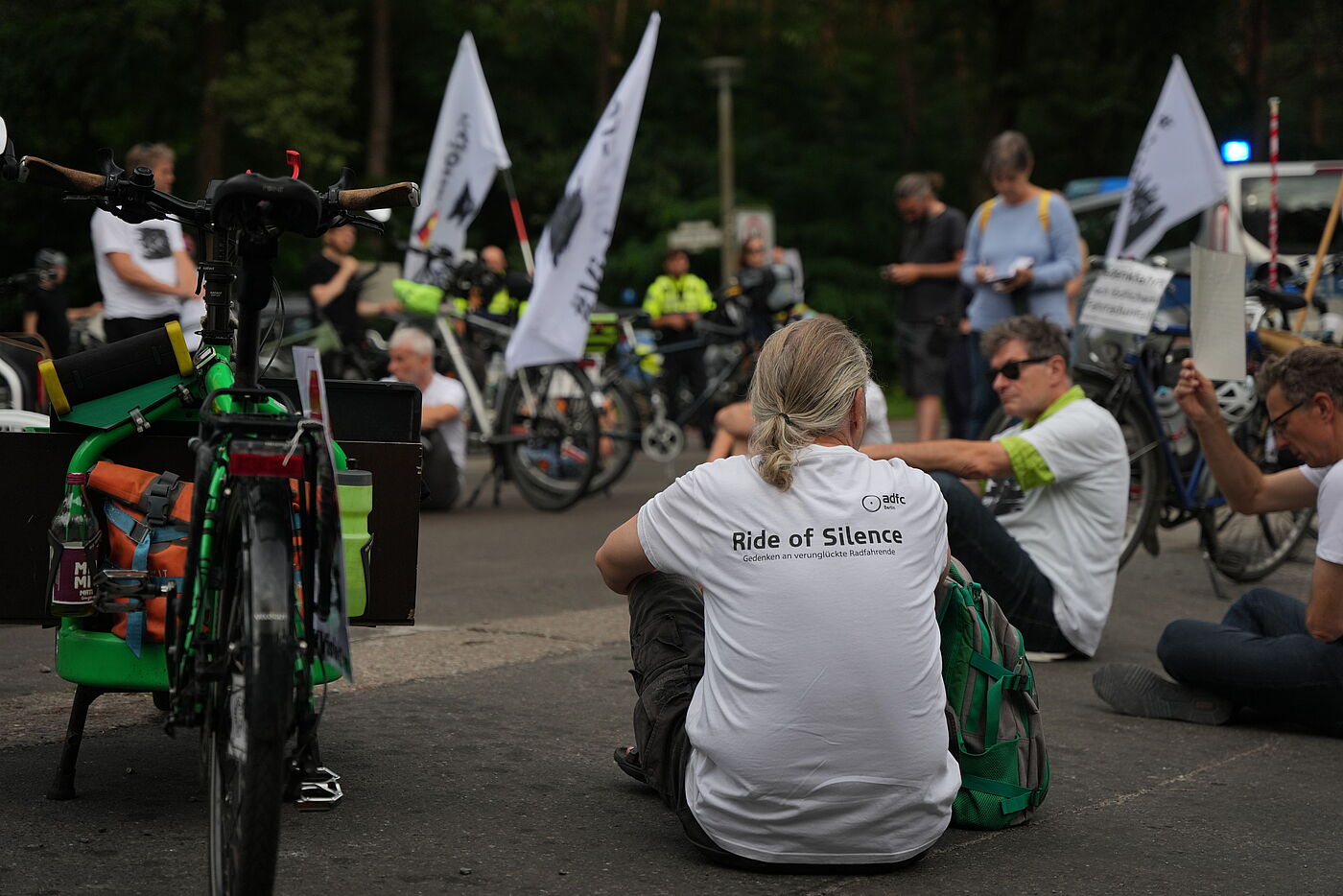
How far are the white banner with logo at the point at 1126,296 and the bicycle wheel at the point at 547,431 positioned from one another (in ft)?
11.9

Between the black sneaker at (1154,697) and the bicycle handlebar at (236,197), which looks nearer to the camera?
the bicycle handlebar at (236,197)

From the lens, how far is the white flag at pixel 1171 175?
10.1m

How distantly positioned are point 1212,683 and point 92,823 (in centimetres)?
313

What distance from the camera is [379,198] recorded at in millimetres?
3570

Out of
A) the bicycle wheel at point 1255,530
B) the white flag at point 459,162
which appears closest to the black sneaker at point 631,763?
the bicycle wheel at point 1255,530

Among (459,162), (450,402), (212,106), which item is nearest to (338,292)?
(459,162)

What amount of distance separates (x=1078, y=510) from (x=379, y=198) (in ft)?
9.79

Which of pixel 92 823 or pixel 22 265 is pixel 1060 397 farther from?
pixel 22 265

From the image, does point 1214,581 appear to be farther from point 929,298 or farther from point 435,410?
point 435,410

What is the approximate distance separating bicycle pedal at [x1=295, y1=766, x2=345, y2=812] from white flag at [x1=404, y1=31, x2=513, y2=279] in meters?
8.39

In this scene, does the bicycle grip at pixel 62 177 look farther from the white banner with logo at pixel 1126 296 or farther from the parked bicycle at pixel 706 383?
the parked bicycle at pixel 706 383

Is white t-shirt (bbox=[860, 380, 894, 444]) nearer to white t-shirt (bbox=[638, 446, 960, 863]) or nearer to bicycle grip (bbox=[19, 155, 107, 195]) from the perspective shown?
white t-shirt (bbox=[638, 446, 960, 863])

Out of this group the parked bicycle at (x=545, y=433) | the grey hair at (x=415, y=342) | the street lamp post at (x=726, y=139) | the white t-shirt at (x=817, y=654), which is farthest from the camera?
the street lamp post at (x=726, y=139)

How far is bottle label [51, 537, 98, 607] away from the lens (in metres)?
3.53
